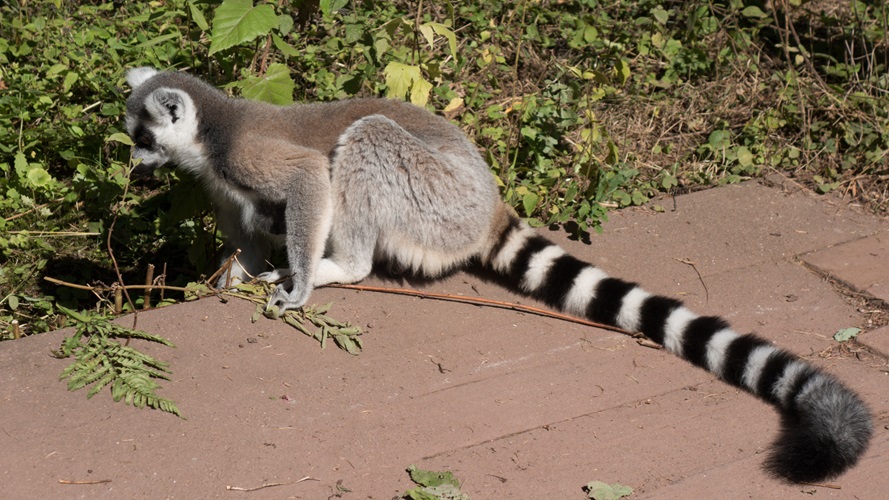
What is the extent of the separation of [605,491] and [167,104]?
3.00 meters

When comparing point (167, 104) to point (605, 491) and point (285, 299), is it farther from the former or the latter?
point (605, 491)

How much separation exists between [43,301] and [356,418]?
2.66 meters

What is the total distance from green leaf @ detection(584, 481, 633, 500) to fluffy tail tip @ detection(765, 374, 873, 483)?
24.6 inches

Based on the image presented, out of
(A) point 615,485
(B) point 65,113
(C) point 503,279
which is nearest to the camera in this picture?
(A) point 615,485

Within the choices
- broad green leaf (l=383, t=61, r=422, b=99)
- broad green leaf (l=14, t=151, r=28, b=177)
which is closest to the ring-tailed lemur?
broad green leaf (l=383, t=61, r=422, b=99)

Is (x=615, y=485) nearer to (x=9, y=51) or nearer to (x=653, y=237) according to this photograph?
(x=653, y=237)

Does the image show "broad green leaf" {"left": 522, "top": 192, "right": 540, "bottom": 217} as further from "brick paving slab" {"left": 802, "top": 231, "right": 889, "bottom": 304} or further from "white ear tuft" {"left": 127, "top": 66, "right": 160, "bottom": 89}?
"white ear tuft" {"left": 127, "top": 66, "right": 160, "bottom": 89}

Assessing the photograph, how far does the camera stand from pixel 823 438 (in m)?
3.30

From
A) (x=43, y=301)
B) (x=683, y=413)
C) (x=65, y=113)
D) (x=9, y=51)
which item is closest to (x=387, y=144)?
(x=683, y=413)

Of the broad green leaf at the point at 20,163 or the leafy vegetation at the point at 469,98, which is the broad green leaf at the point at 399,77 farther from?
the broad green leaf at the point at 20,163

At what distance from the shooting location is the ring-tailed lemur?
4.42 meters

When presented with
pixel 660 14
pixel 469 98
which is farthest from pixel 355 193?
pixel 660 14

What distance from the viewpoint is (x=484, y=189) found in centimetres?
474

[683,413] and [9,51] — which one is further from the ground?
[9,51]
